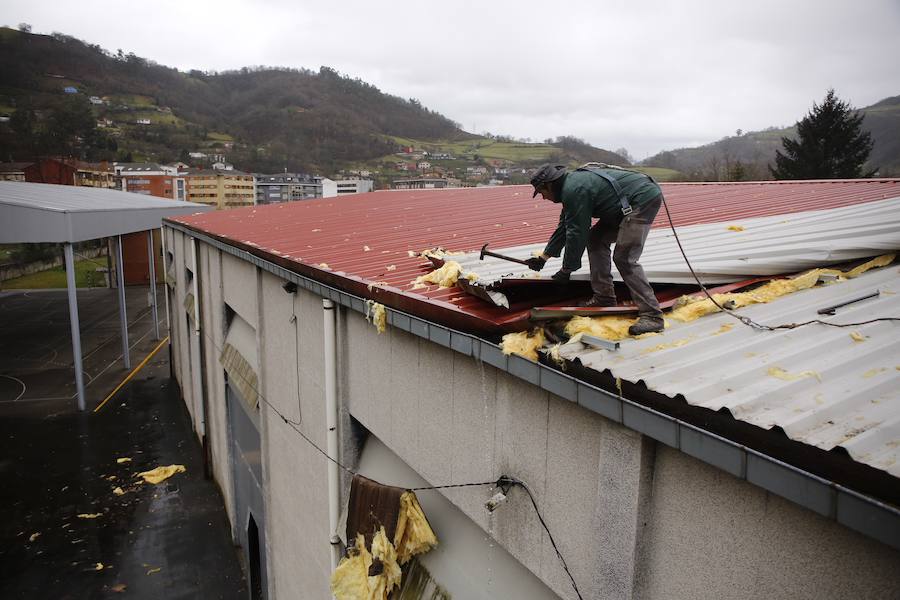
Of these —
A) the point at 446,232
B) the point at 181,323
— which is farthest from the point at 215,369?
the point at 446,232

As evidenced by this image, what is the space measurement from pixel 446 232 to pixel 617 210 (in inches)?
185

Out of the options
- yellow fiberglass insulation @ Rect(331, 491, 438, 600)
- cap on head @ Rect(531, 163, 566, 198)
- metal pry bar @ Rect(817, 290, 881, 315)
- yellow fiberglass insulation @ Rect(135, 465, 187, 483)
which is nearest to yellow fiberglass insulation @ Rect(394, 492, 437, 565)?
yellow fiberglass insulation @ Rect(331, 491, 438, 600)

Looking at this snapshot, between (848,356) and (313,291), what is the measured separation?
496 centimetres

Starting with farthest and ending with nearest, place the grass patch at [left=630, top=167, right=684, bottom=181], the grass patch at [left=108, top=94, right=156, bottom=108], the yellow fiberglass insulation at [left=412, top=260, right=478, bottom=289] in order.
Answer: the grass patch at [left=108, top=94, right=156, bottom=108], the grass patch at [left=630, top=167, right=684, bottom=181], the yellow fiberglass insulation at [left=412, top=260, right=478, bottom=289]

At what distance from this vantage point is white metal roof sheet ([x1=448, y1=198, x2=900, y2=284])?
4.06 meters

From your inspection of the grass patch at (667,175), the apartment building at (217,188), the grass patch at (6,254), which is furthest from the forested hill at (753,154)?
the grass patch at (6,254)

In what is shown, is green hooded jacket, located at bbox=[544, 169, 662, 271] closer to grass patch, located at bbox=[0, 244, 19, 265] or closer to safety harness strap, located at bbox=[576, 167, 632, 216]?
safety harness strap, located at bbox=[576, 167, 632, 216]

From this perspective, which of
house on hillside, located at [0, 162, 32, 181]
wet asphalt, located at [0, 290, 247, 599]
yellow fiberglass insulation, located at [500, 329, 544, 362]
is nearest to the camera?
yellow fiberglass insulation, located at [500, 329, 544, 362]

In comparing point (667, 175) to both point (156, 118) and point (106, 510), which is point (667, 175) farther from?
point (156, 118)

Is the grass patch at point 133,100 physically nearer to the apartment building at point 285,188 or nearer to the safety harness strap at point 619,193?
the apartment building at point 285,188

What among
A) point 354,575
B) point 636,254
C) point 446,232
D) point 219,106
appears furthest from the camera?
point 219,106

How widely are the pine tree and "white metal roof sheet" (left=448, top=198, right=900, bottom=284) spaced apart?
3535 cm

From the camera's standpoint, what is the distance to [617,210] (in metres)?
3.49

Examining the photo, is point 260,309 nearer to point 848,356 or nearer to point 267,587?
point 267,587
